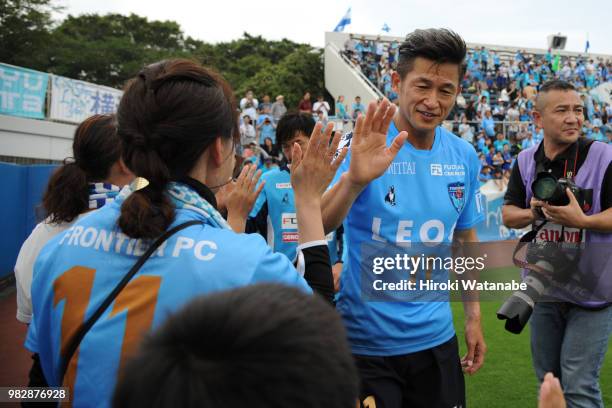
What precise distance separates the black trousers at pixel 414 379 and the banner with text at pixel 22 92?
11.7m

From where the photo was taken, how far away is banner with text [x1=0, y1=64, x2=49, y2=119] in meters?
11.8

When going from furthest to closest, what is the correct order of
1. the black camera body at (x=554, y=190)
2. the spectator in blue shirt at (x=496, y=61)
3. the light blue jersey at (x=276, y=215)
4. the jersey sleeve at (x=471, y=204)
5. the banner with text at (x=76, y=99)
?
1. the spectator in blue shirt at (x=496, y=61)
2. the banner with text at (x=76, y=99)
3. the light blue jersey at (x=276, y=215)
4. the black camera body at (x=554, y=190)
5. the jersey sleeve at (x=471, y=204)

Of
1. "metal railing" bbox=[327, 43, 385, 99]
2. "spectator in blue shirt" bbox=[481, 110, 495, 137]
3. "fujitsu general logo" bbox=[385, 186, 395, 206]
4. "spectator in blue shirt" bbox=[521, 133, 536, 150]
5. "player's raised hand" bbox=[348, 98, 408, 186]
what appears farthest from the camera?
"metal railing" bbox=[327, 43, 385, 99]

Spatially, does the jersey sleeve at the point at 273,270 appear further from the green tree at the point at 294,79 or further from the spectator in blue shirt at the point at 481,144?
the green tree at the point at 294,79

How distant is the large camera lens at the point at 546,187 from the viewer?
297 centimetres

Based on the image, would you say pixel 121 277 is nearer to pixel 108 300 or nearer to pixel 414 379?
pixel 108 300

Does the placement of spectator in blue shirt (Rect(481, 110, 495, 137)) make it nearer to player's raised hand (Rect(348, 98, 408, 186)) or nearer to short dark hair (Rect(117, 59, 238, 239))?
player's raised hand (Rect(348, 98, 408, 186))

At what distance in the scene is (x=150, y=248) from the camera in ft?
4.18

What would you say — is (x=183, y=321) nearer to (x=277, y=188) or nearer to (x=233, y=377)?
(x=233, y=377)

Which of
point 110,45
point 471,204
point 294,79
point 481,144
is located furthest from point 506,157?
point 110,45

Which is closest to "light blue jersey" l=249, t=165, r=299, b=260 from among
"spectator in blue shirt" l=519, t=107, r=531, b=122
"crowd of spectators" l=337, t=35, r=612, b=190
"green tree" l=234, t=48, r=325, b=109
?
"crowd of spectators" l=337, t=35, r=612, b=190

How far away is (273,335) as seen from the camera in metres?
0.81

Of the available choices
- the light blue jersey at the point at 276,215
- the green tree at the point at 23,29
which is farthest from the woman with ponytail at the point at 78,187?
the green tree at the point at 23,29

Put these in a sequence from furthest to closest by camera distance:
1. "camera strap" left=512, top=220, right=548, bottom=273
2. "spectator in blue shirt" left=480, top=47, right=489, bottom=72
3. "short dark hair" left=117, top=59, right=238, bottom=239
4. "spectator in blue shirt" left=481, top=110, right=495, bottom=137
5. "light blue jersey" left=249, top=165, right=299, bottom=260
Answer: "spectator in blue shirt" left=480, top=47, right=489, bottom=72
"spectator in blue shirt" left=481, top=110, right=495, bottom=137
"light blue jersey" left=249, top=165, right=299, bottom=260
"camera strap" left=512, top=220, right=548, bottom=273
"short dark hair" left=117, top=59, right=238, bottom=239
